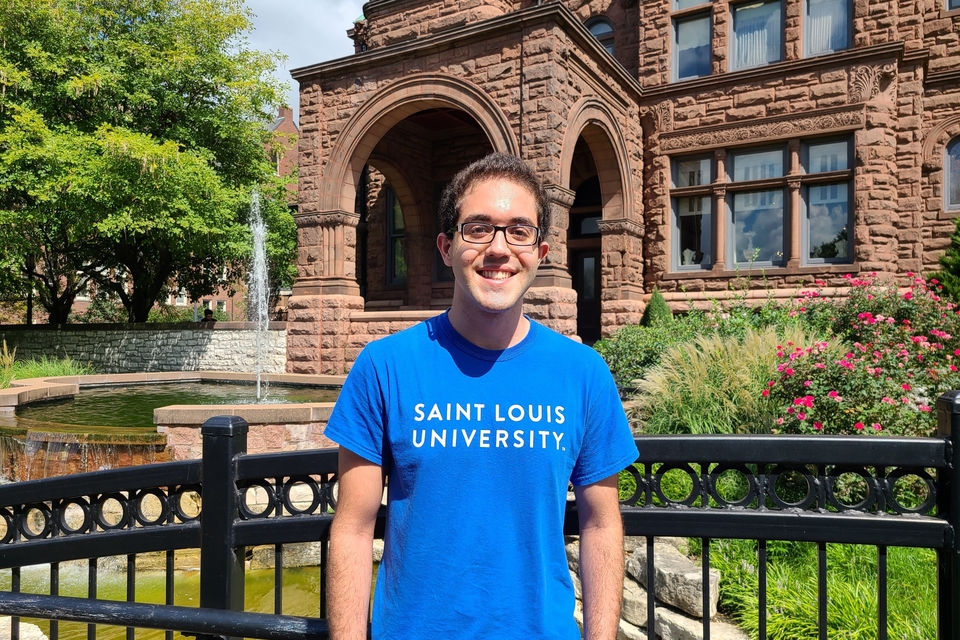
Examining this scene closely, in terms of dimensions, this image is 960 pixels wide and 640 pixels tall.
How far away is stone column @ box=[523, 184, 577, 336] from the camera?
1051cm

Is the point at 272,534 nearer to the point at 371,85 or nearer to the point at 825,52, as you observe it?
the point at 371,85

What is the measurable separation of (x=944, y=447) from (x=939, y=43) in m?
14.5

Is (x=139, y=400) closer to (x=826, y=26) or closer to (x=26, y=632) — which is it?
(x=26, y=632)

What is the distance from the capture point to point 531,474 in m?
1.46

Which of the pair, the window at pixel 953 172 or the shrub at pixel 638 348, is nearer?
the shrub at pixel 638 348

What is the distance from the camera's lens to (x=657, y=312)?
43.4 ft

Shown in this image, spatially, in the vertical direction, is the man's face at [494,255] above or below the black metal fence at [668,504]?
above

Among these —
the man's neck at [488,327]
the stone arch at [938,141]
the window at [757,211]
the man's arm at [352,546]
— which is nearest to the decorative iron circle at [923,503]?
the man's neck at [488,327]

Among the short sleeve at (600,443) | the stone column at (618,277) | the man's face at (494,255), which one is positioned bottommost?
the short sleeve at (600,443)

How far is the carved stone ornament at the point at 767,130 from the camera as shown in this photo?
492 inches

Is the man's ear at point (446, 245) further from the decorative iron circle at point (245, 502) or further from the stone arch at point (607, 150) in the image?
the stone arch at point (607, 150)

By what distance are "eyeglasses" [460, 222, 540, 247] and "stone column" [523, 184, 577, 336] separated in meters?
8.83

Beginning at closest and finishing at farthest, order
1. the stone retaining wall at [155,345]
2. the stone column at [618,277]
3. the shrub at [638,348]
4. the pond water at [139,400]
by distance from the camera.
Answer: the pond water at [139,400]
the shrub at [638,348]
the stone column at [618,277]
the stone retaining wall at [155,345]

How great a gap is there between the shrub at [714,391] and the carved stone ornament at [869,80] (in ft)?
26.4
